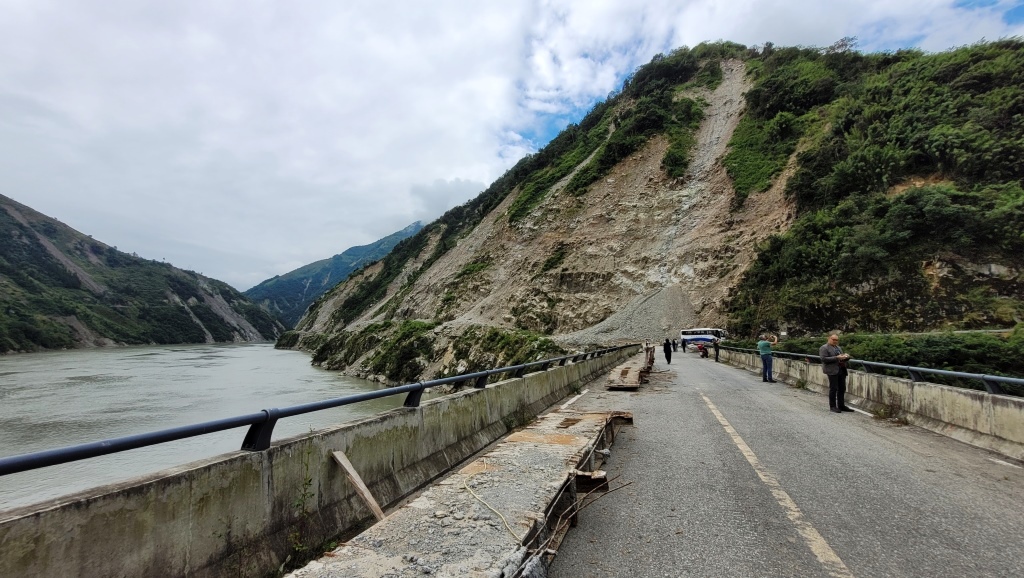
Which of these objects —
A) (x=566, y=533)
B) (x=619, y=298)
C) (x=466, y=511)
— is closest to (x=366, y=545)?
(x=466, y=511)

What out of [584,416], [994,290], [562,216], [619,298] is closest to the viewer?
[584,416]

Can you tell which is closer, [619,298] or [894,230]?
[894,230]

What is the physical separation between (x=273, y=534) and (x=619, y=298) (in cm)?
5191

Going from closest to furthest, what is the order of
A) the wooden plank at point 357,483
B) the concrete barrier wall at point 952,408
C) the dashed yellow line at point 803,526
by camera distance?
the dashed yellow line at point 803,526 → the wooden plank at point 357,483 → the concrete barrier wall at point 952,408

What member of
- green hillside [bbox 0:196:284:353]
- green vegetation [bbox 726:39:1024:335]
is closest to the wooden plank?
green vegetation [bbox 726:39:1024:335]

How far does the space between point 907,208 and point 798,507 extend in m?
38.0

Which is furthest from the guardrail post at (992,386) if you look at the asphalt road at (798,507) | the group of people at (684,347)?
the group of people at (684,347)

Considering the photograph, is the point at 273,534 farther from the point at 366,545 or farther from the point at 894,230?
the point at 894,230

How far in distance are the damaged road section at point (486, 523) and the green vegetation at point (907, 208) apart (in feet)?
109

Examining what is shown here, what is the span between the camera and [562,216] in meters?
64.7

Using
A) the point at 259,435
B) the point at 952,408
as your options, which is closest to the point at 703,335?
the point at 952,408

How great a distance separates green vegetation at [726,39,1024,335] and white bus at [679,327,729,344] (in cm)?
224

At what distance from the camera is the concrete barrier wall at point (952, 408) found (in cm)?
696

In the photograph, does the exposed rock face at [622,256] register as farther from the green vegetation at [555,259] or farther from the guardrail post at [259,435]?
the guardrail post at [259,435]
